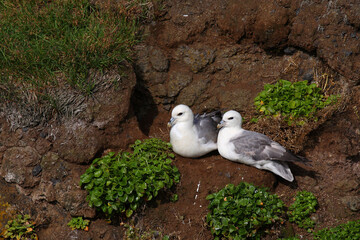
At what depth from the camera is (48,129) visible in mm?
5148

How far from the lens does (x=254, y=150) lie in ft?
16.7

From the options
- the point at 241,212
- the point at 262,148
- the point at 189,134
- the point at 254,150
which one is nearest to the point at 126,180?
the point at 189,134

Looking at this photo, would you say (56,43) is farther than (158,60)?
No

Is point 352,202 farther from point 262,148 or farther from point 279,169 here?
point 262,148

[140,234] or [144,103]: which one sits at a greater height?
[144,103]

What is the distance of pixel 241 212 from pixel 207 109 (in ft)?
7.13

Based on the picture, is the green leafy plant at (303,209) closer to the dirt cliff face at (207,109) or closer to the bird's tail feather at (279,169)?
the dirt cliff face at (207,109)

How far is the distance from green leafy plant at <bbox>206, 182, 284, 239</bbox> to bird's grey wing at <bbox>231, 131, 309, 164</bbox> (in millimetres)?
443

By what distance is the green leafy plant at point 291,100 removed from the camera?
5.59 meters

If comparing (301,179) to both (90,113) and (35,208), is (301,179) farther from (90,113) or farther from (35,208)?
(35,208)

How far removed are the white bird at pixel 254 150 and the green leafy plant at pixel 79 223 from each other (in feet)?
6.07

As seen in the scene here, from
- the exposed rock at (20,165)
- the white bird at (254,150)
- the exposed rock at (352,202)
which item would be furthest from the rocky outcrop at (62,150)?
the exposed rock at (352,202)

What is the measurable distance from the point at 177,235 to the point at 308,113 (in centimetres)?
239

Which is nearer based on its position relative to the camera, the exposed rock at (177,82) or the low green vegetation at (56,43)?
the low green vegetation at (56,43)
